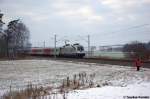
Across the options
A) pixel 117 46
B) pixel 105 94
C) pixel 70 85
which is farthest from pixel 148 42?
pixel 105 94

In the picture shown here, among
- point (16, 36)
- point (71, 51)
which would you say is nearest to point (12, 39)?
point (16, 36)

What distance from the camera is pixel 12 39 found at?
107 meters

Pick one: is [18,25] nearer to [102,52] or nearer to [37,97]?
[102,52]

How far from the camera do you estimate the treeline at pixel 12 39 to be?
9319 centimetres

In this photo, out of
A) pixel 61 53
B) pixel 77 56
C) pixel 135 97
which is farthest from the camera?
pixel 61 53

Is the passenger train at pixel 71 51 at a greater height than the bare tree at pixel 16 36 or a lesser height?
→ lesser

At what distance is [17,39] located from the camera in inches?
4427

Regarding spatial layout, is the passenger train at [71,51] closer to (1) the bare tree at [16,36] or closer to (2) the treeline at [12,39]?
(2) the treeline at [12,39]

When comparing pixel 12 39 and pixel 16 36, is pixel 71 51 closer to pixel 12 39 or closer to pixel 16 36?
pixel 12 39

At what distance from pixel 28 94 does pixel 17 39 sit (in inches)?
3857

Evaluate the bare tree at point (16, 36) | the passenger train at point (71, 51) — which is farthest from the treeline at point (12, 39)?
the passenger train at point (71, 51)

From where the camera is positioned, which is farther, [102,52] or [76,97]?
[102,52]

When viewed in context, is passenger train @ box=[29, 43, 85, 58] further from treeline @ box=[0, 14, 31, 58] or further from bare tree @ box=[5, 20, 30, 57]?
bare tree @ box=[5, 20, 30, 57]

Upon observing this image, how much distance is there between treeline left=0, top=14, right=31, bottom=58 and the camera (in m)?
93.2
